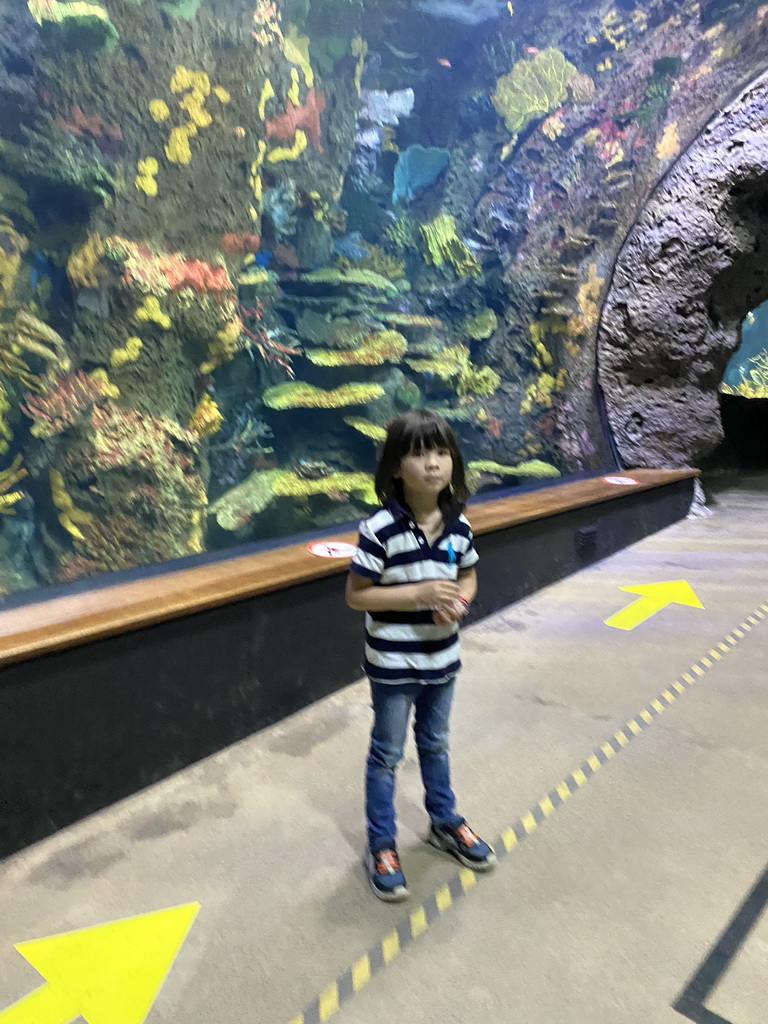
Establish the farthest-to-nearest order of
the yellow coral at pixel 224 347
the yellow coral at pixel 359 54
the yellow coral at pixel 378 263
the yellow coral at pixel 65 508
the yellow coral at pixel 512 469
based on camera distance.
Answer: the yellow coral at pixel 512 469 → the yellow coral at pixel 378 263 → the yellow coral at pixel 359 54 → the yellow coral at pixel 224 347 → the yellow coral at pixel 65 508

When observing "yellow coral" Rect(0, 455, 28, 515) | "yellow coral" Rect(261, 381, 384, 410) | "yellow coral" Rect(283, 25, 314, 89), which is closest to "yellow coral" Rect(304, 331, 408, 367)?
"yellow coral" Rect(261, 381, 384, 410)

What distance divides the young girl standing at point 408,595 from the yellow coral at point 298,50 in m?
3.70

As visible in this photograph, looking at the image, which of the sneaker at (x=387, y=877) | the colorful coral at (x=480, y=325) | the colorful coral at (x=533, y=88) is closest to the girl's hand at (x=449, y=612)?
the sneaker at (x=387, y=877)

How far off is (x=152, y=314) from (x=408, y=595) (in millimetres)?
2616

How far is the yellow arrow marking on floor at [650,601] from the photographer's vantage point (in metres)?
3.57

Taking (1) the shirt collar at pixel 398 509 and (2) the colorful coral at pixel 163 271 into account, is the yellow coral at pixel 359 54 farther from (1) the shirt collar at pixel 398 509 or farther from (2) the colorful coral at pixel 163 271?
(1) the shirt collar at pixel 398 509

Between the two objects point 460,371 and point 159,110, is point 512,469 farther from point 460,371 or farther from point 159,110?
point 159,110

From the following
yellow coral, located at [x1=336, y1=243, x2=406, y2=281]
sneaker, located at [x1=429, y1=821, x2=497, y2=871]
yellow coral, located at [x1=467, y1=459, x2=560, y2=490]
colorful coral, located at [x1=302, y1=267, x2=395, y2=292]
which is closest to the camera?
sneaker, located at [x1=429, y1=821, x2=497, y2=871]

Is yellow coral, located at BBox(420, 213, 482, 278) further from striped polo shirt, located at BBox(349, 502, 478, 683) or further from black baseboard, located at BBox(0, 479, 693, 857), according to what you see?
striped polo shirt, located at BBox(349, 502, 478, 683)

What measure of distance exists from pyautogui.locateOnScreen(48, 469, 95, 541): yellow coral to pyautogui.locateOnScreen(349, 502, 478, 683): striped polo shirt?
1977 mm

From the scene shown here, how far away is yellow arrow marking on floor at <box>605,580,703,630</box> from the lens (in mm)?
3570

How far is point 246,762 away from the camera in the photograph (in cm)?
221

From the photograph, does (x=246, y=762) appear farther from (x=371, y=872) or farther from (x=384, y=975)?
(x=384, y=975)

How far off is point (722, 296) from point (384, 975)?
6783 mm
